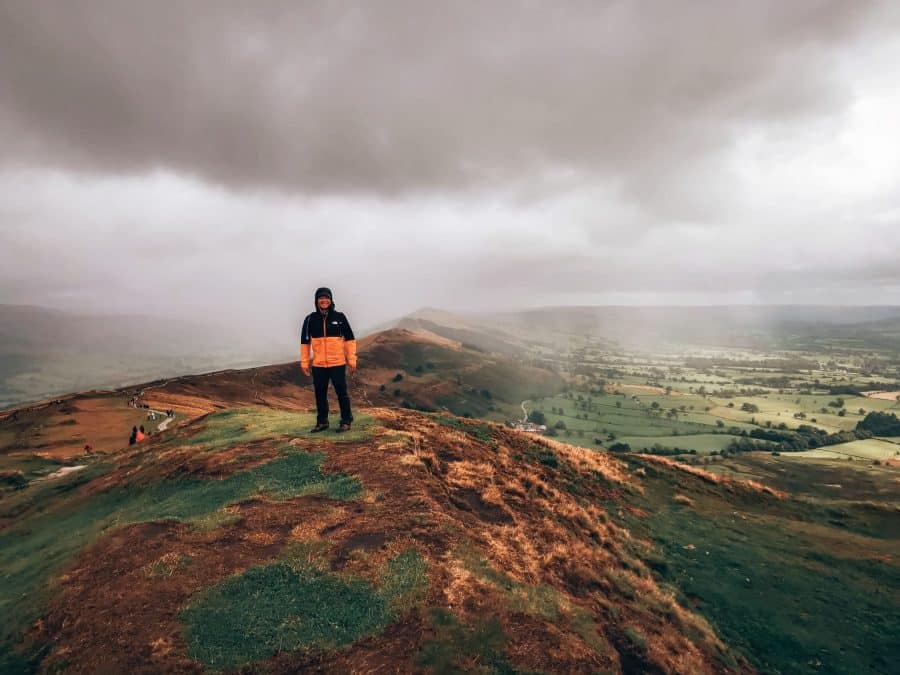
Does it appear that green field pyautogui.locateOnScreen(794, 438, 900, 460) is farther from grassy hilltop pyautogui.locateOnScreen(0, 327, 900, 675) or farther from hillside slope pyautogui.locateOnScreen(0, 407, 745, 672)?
hillside slope pyautogui.locateOnScreen(0, 407, 745, 672)

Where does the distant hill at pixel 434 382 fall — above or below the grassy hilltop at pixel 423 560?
below

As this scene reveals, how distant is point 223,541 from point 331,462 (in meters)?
5.07

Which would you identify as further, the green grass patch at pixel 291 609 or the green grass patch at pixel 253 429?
the green grass patch at pixel 253 429

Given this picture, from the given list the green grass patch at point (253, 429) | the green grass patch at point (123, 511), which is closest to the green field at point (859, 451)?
the green grass patch at point (253, 429)

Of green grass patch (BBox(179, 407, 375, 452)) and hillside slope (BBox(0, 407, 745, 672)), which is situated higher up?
green grass patch (BBox(179, 407, 375, 452))

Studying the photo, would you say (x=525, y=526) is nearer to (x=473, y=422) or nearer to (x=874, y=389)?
(x=473, y=422)

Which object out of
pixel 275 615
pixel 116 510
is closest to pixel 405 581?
pixel 275 615

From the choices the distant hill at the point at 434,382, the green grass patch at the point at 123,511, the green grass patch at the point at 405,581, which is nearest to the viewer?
the green grass patch at the point at 405,581

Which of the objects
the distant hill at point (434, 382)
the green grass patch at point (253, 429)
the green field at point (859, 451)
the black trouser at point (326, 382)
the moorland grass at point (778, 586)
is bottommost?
the green field at point (859, 451)

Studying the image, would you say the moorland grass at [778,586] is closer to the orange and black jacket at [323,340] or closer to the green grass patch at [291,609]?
the green grass patch at [291,609]

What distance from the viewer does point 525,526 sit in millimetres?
13758

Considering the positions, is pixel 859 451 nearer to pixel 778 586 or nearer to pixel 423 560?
pixel 778 586

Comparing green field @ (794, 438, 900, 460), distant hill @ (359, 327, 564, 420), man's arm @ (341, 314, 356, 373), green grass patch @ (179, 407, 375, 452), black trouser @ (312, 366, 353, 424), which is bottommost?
green field @ (794, 438, 900, 460)

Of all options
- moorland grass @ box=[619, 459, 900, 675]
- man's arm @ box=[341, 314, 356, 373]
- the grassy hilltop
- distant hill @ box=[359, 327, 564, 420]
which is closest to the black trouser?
man's arm @ box=[341, 314, 356, 373]
